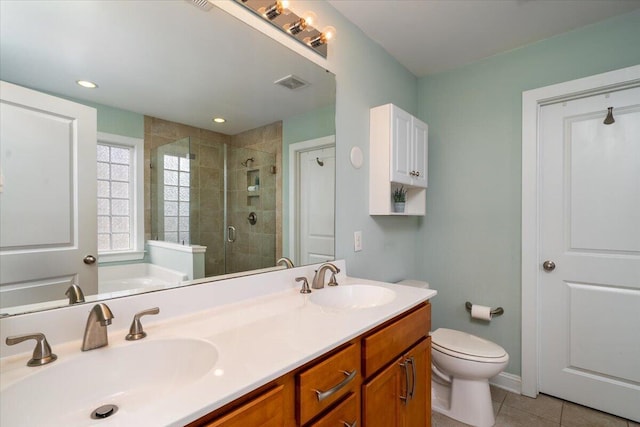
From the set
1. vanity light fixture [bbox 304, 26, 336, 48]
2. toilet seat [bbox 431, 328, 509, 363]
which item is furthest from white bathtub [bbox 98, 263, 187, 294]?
toilet seat [bbox 431, 328, 509, 363]

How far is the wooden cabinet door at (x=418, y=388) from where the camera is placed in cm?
125

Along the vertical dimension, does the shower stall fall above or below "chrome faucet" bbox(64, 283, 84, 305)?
above

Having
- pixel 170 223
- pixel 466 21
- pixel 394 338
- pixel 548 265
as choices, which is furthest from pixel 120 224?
pixel 548 265

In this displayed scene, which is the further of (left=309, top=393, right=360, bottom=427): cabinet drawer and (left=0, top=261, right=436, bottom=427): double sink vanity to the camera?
(left=309, top=393, right=360, bottom=427): cabinet drawer

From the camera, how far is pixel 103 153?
90cm

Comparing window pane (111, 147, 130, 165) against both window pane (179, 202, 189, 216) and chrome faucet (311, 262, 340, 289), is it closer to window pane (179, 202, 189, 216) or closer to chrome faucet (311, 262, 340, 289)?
window pane (179, 202, 189, 216)

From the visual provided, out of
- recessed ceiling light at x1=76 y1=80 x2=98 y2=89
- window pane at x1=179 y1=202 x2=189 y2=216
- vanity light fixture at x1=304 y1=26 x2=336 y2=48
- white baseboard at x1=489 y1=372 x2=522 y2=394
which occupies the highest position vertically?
vanity light fixture at x1=304 y1=26 x2=336 y2=48

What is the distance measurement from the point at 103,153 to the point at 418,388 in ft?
5.14

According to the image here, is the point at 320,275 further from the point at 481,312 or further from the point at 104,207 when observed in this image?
the point at 481,312

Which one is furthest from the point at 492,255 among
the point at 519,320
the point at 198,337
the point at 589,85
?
the point at 198,337

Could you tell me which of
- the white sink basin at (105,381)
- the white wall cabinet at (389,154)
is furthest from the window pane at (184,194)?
the white wall cabinet at (389,154)

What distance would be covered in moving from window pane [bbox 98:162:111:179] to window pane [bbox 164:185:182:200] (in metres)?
0.18

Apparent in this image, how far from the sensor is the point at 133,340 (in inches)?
32.1

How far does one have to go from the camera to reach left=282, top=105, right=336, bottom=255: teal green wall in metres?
1.49
